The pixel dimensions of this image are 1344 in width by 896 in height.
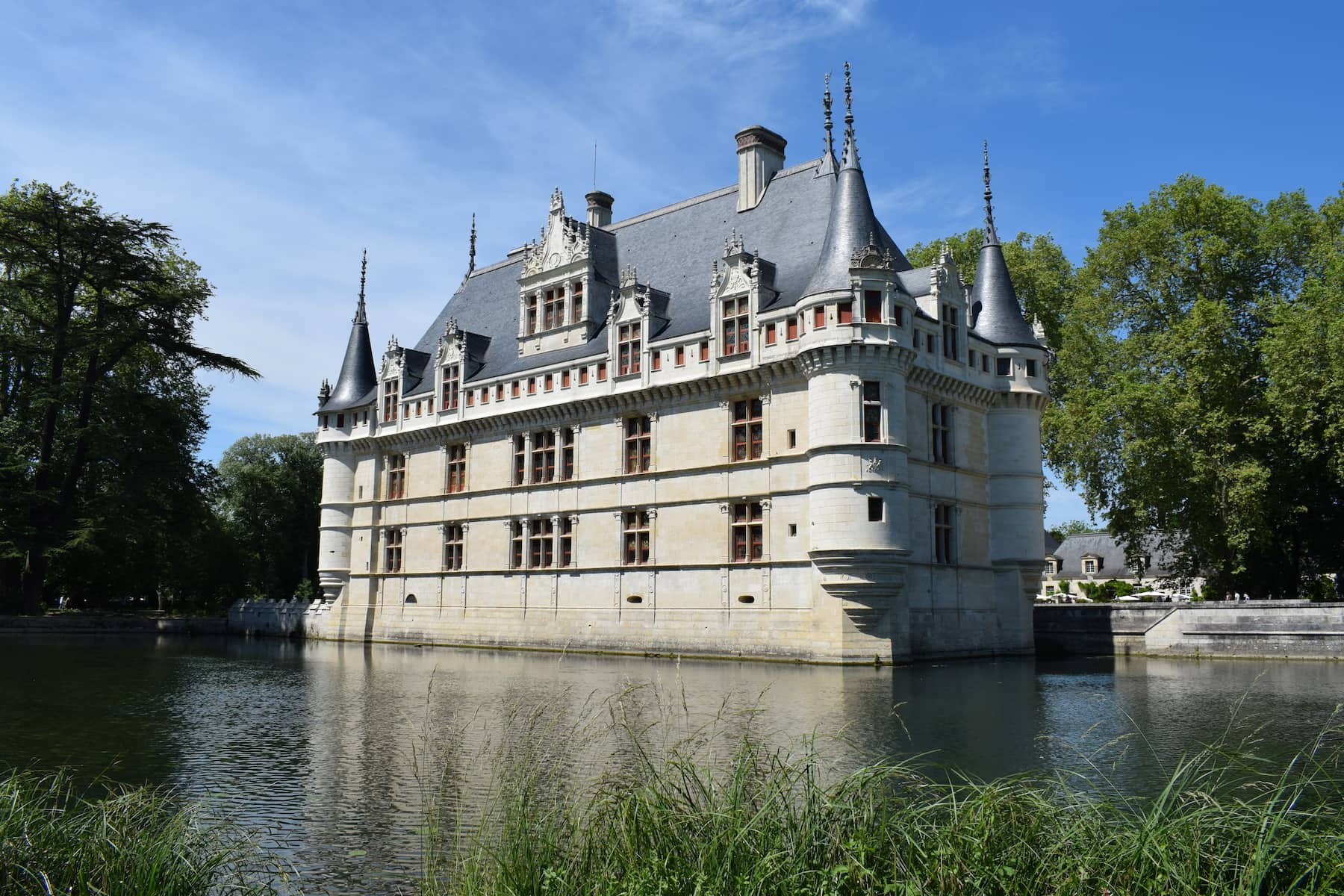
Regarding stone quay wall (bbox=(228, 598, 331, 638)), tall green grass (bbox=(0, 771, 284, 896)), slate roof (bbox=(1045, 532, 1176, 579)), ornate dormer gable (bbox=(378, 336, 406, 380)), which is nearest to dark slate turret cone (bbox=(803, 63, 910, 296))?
ornate dormer gable (bbox=(378, 336, 406, 380))

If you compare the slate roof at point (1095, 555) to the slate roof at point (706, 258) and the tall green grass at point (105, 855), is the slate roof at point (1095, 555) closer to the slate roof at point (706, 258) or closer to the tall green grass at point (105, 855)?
the slate roof at point (706, 258)

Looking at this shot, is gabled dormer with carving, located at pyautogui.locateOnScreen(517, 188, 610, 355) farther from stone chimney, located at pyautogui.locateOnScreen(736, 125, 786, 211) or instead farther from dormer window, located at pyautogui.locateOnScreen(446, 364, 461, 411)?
stone chimney, located at pyautogui.locateOnScreen(736, 125, 786, 211)

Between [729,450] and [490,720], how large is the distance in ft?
57.0

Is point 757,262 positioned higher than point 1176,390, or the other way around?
point 757,262

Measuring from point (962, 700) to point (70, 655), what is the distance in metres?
24.3

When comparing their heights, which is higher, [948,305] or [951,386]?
[948,305]

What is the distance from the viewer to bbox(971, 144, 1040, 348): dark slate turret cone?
34.0 m

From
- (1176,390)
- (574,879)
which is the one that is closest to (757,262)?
(1176,390)

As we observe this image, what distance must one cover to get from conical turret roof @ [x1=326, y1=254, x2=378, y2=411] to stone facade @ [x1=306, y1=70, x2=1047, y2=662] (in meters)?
2.82

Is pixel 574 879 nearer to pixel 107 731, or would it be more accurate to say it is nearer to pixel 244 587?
pixel 107 731

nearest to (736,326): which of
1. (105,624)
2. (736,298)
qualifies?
(736,298)

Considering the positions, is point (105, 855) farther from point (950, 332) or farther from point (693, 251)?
point (693, 251)

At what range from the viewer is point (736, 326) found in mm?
31156

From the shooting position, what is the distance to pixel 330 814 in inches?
364
